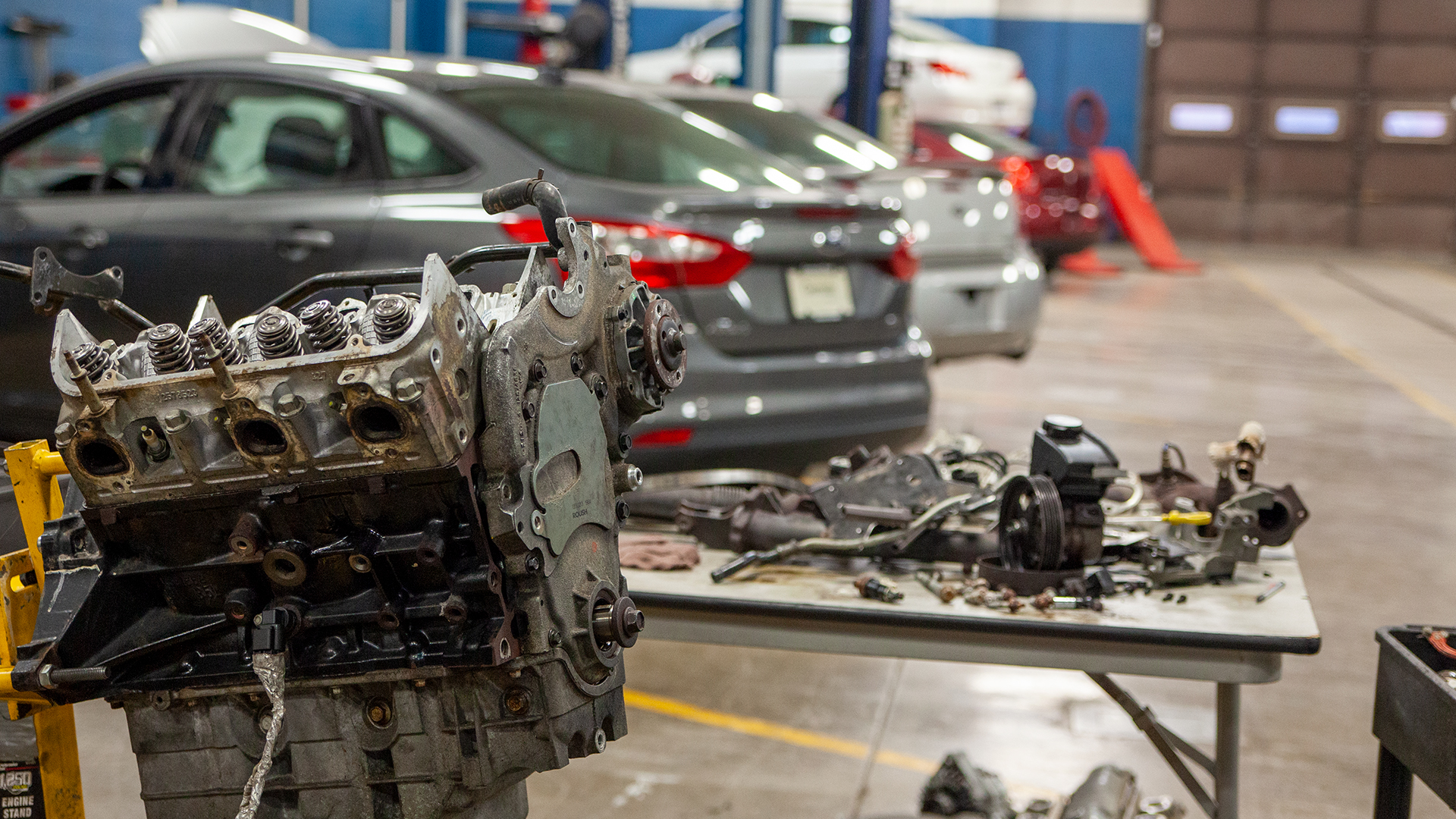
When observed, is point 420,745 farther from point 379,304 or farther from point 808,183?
point 808,183

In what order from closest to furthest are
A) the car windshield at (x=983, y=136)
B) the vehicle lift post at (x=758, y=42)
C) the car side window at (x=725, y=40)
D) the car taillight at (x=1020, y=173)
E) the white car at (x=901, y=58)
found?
the vehicle lift post at (x=758, y=42) → the car taillight at (x=1020, y=173) → the car windshield at (x=983, y=136) → the white car at (x=901, y=58) → the car side window at (x=725, y=40)

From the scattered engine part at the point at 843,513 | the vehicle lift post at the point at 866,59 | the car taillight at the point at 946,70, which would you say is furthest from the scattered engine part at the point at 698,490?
the car taillight at the point at 946,70

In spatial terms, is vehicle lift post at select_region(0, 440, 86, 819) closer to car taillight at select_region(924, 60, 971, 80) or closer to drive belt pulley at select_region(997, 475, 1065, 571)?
drive belt pulley at select_region(997, 475, 1065, 571)

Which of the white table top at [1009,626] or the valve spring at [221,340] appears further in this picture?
the white table top at [1009,626]

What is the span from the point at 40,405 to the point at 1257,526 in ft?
10.7

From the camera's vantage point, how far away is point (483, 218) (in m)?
3.38

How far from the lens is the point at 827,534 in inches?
88.4

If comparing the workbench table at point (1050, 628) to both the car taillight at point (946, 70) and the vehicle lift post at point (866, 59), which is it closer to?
the vehicle lift post at point (866, 59)

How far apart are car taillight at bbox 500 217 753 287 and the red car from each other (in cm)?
781

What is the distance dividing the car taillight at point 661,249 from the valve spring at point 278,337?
6.27ft

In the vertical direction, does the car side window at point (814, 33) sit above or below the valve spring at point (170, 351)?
above

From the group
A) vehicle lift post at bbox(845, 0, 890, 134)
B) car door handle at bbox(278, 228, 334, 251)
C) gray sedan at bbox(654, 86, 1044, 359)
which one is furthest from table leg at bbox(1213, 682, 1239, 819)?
vehicle lift post at bbox(845, 0, 890, 134)

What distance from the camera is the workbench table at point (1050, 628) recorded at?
180cm

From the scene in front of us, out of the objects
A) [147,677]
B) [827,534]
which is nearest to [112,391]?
[147,677]
